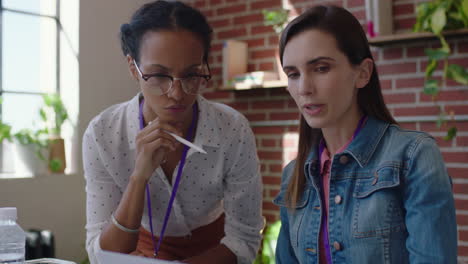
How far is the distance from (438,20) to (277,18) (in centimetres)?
97

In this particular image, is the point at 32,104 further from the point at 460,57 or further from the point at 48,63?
the point at 460,57

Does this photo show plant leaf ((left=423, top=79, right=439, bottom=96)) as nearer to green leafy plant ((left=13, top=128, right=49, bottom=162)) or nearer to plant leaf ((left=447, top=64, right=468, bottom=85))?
plant leaf ((left=447, top=64, right=468, bottom=85))

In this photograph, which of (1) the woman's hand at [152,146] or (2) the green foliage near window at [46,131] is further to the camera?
(2) the green foliage near window at [46,131]

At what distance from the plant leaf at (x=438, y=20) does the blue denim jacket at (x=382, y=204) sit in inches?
53.1

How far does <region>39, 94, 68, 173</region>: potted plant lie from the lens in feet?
9.88

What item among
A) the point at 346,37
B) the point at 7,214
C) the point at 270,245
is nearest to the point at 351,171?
the point at 346,37

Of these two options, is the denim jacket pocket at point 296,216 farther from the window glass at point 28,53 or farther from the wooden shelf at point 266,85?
the window glass at point 28,53

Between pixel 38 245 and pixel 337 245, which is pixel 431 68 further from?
pixel 38 245

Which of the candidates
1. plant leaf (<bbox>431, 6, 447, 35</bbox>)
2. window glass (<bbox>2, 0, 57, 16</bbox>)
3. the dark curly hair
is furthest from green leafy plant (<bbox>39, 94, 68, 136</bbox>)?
plant leaf (<bbox>431, 6, 447, 35</bbox>)

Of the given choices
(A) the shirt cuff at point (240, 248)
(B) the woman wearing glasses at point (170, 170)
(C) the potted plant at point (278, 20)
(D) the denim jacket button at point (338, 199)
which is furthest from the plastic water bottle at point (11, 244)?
(C) the potted plant at point (278, 20)

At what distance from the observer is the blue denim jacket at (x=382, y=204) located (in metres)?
1.08

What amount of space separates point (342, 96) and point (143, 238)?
0.85 meters

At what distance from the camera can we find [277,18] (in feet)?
10.3

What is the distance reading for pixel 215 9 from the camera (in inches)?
141
